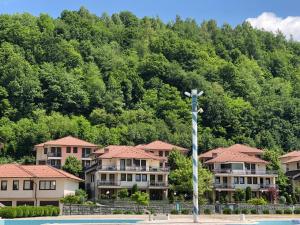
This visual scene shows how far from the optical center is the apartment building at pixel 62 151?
7900 centimetres

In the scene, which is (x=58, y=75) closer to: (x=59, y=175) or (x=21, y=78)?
(x=21, y=78)

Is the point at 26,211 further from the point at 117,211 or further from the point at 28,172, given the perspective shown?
the point at 28,172

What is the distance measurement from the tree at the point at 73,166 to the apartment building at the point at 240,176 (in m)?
18.0

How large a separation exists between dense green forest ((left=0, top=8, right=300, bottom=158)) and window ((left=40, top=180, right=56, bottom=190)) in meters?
30.2

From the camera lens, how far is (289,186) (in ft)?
245

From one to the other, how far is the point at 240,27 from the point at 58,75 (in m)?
71.8

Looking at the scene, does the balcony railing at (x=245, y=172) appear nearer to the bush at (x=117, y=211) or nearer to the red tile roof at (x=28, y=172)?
the red tile roof at (x=28, y=172)

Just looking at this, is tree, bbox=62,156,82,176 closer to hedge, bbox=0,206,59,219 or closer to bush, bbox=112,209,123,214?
bush, bbox=112,209,123,214

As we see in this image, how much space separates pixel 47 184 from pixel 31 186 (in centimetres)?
177

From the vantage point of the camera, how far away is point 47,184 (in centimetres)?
6100

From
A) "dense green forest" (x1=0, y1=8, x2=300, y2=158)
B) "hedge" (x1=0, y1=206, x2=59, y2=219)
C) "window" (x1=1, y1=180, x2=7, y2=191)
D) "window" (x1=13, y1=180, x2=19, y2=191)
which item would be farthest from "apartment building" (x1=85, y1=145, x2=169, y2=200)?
"dense green forest" (x1=0, y1=8, x2=300, y2=158)

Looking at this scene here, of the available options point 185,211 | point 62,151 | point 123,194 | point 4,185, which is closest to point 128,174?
point 123,194

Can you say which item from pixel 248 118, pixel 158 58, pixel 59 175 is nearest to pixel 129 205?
pixel 59 175

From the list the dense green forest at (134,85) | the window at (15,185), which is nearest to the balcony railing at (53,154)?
the dense green forest at (134,85)
